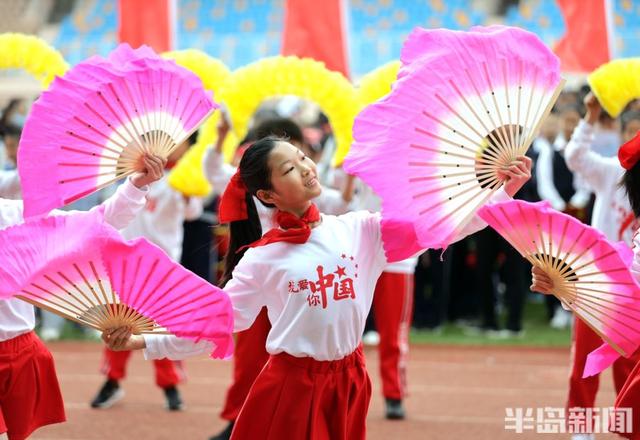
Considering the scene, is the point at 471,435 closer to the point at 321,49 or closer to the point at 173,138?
the point at 321,49

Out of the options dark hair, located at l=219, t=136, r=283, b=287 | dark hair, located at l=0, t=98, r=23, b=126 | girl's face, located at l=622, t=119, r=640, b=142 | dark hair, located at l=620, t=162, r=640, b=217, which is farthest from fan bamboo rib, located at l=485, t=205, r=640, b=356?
dark hair, located at l=0, t=98, r=23, b=126

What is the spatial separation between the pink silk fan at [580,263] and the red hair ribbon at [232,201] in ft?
3.53

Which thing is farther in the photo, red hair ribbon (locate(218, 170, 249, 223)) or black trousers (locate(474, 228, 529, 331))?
black trousers (locate(474, 228, 529, 331))

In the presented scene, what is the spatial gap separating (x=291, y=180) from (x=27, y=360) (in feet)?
4.54

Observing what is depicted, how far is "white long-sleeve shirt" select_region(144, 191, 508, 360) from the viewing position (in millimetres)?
3643

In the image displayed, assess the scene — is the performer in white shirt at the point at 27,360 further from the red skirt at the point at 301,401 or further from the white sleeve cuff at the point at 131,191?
the red skirt at the point at 301,401

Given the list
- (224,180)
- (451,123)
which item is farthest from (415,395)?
(451,123)

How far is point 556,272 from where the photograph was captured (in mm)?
3615

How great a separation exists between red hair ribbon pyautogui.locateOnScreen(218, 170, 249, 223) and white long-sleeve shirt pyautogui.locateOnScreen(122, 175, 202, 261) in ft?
8.17

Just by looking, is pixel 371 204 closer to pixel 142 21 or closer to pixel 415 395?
pixel 415 395

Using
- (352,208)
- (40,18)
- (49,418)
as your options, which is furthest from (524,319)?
(40,18)

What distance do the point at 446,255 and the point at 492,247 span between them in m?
0.49

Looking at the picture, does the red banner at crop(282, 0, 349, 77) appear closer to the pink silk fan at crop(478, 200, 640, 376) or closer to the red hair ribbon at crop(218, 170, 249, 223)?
the red hair ribbon at crop(218, 170, 249, 223)

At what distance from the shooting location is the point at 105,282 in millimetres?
3525
